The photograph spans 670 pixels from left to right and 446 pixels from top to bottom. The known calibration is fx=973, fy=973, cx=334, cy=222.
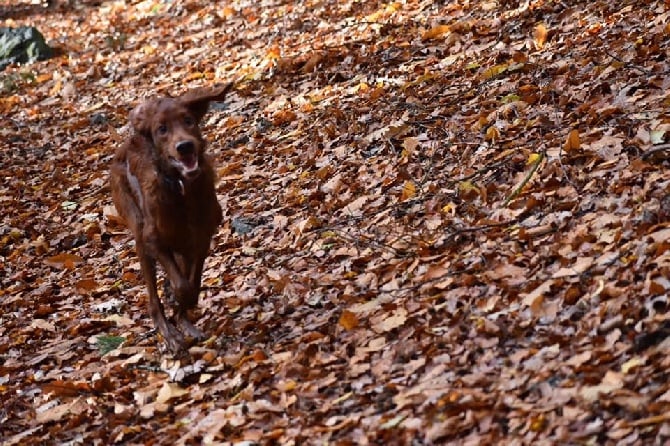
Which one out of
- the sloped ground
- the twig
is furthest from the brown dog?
the twig

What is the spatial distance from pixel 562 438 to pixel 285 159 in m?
7.02

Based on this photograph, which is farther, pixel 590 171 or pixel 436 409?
pixel 590 171

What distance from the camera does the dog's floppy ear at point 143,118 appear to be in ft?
24.1

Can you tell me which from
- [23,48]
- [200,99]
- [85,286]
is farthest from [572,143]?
[23,48]

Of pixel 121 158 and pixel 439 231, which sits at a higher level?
pixel 121 158

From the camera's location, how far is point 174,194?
7.38 meters

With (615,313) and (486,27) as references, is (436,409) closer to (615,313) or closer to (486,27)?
(615,313)

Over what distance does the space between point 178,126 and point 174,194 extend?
1.70 ft

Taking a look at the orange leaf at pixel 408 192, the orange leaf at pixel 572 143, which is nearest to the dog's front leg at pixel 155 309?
the orange leaf at pixel 408 192

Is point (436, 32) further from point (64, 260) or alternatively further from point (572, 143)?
point (64, 260)

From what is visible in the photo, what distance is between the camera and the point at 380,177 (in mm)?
9445

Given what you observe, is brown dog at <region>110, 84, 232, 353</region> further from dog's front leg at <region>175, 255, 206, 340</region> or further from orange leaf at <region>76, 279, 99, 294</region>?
orange leaf at <region>76, 279, 99, 294</region>

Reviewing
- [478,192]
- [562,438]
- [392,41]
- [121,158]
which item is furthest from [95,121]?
[562,438]

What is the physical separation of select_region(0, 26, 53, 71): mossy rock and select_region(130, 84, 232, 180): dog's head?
14.1 meters
